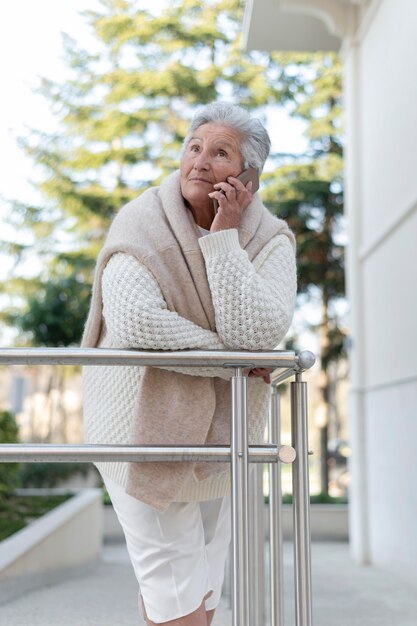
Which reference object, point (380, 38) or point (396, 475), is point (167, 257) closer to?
point (396, 475)

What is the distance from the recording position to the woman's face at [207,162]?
6.82 ft

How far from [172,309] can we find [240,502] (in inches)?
18.2

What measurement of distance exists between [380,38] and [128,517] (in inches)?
193

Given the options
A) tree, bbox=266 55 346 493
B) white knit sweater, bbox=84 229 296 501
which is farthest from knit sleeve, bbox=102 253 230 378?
tree, bbox=266 55 346 493

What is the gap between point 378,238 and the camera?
591 cm

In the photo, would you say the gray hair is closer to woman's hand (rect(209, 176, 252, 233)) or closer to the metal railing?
woman's hand (rect(209, 176, 252, 233))

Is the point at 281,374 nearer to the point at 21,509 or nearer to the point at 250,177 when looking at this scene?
the point at 250,177

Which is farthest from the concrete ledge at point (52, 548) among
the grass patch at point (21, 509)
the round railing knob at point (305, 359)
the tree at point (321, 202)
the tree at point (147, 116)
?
the tree at point (147, 116)

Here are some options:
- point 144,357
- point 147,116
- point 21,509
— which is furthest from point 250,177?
point 147,116

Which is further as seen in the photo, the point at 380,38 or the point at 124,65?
the point at 124,65

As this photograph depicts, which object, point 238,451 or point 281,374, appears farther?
point 281,374

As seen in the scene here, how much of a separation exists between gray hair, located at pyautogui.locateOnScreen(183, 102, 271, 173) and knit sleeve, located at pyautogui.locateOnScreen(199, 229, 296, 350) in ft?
0.89

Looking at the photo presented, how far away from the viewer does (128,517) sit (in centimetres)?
197

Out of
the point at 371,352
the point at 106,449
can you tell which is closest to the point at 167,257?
the point at 106,449
